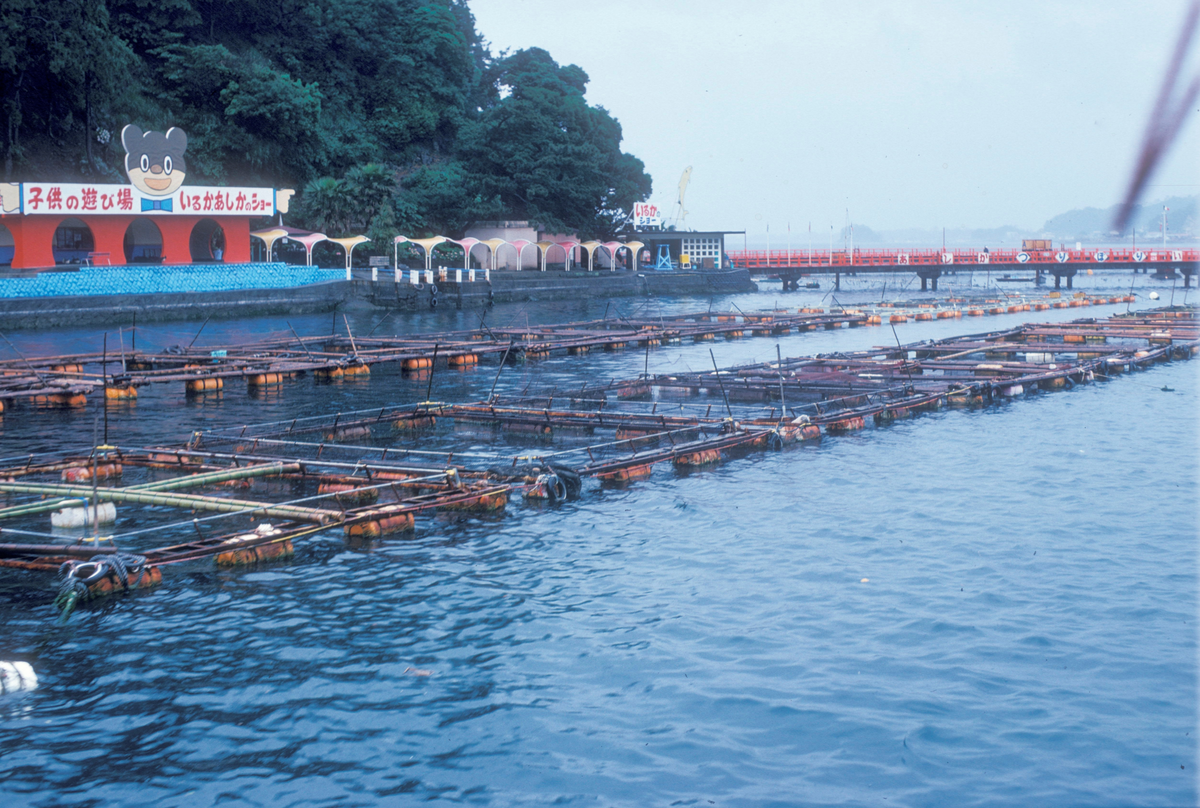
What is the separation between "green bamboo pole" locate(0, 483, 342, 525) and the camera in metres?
15.4

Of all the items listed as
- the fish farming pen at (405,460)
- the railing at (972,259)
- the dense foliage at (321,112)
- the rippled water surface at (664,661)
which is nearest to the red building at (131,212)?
the dense foliage at (321,112)

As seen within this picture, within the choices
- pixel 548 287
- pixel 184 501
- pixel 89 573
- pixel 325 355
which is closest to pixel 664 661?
pixel 89 573

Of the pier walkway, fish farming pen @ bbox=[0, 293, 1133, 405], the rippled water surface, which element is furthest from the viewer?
the pier walkway

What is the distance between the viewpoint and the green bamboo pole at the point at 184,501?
15.4 meters

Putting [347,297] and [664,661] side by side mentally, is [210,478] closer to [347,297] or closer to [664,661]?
[664,661]

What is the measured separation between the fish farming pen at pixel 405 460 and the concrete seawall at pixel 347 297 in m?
26.5

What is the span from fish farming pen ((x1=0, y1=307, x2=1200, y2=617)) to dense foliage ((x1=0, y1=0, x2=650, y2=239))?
42417 mm

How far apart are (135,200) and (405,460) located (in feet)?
126

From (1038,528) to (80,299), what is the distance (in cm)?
4247

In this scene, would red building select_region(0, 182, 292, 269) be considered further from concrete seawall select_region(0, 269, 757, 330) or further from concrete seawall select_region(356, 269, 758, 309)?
concrete seawall select_region(356, 269, 758, 309)

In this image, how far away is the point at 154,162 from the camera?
5322 cm

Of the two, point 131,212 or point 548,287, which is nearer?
point 131,212

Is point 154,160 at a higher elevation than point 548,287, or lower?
higher

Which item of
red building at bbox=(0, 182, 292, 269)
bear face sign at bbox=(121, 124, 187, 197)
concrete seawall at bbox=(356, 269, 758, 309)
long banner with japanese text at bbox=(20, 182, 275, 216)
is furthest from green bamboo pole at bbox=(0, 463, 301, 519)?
concrete seawall at bbox=(356, 269, 758, 309)
